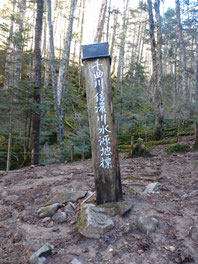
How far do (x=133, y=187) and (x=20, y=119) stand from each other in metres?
6.57

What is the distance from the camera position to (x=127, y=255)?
7.38 ft

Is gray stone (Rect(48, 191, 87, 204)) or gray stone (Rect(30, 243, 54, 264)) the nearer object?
gray stone (Rect(30, 243, 54, 264))

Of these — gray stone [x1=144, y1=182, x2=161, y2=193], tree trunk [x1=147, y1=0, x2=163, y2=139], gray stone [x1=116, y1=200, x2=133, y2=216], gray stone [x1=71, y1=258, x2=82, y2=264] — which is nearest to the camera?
gray stone [x1=71, y1=258, x2=82, y2=264]

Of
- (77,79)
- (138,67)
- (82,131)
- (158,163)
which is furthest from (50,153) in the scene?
(138,67)

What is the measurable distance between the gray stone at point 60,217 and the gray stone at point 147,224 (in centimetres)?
119

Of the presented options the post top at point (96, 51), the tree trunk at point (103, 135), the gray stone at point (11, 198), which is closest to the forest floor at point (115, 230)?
the gray stone at point (11, 198)

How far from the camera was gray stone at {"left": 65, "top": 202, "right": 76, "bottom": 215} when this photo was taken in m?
3.39

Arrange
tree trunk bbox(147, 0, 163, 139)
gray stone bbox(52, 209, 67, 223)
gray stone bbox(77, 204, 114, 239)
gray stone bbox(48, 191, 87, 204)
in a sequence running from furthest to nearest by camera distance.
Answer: tree trunk bbox(147, 0, 163, 139), gray stone bbox(48, 191, 87, 204), gray stone bbox(52, 209, 67, 223), gray stone bbox(77, 204, 114, 239)

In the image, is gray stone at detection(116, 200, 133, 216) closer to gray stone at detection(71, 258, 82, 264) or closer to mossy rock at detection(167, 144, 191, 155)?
gray stone at detection(71, 258, 82, 264)

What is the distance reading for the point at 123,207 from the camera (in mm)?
3047

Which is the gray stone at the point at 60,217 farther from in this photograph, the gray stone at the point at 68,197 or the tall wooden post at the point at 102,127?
the tall wooden post at the point at 102,127

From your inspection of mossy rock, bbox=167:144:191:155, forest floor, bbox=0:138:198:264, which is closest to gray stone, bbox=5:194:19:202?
forest floor, bbox=0:138:198:264

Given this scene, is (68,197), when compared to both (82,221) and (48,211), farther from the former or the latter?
(82,221)

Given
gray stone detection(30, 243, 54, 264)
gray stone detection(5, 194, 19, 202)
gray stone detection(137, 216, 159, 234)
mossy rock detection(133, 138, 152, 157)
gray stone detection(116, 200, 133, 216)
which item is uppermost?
mossy rock detection(133, 138, 152, 157)
